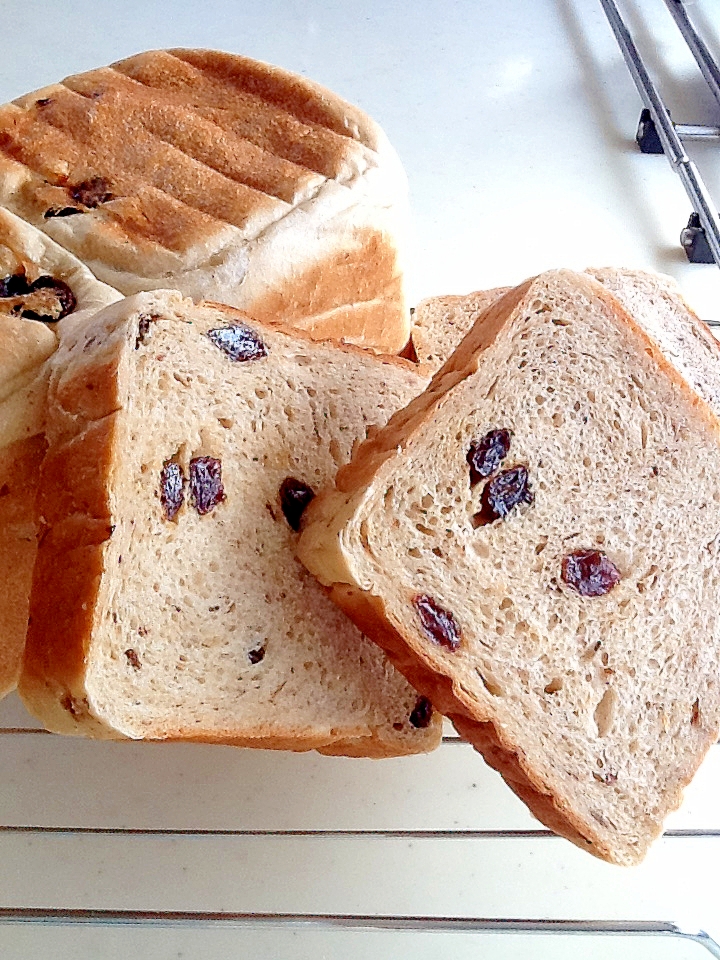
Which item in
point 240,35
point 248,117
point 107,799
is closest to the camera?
point 107,799

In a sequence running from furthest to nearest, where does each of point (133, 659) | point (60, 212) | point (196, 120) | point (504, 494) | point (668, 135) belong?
point (668, 135) → point (196, 120) → point (60, 212) → point (504, 494) → point (133, 659)

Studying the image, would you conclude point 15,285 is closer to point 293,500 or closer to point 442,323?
point 293,500

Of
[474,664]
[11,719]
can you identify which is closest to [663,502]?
[474,664]

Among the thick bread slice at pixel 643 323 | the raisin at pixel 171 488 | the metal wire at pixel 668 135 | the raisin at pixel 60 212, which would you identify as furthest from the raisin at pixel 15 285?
the metal wire at pixel 668 135

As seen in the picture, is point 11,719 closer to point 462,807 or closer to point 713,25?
point 462,807

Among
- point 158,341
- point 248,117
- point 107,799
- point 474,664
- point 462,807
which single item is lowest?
point 462,807

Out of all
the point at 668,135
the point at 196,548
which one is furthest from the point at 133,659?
the point at 668,135
